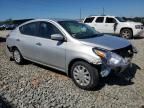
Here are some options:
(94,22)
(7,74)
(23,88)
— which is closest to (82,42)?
(23,88)

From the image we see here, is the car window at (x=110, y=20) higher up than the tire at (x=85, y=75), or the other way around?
the car window at (x=110, y=20)

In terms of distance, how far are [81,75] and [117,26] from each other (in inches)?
478

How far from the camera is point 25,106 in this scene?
457 centimetres

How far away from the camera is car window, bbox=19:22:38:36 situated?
6.89 m

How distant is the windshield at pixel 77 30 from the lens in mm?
5934

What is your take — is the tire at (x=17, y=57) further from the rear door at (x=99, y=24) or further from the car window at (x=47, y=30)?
the rear door at (x=99, y=24)

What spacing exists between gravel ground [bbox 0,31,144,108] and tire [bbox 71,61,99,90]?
0.14 m

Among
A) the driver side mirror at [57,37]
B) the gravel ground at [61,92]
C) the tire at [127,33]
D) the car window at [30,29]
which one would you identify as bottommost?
the gravel ground at [61,92]

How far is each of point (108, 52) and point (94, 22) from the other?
42.6 ft

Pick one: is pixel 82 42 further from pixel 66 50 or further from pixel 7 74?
pixel 7 74

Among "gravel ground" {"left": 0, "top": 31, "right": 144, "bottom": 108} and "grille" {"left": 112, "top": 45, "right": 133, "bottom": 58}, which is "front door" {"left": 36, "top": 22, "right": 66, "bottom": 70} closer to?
"gravel ground" {"left": 0, "top": 31, "right": 144, "bottom": 108}

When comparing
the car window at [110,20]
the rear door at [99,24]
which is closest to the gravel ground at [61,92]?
the car window at [110,20]

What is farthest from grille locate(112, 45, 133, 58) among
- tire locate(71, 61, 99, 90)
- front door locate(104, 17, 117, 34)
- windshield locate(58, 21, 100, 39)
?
front door locate(104, 17, 117, 34)

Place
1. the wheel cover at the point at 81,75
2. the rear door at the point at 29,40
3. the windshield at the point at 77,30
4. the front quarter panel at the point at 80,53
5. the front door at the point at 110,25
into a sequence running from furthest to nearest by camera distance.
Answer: the front door at the point at 110,25 → the rear door at the point at 29,40 → the windshield at the point at 77,30 → the wheel cover at the point at 81,75 → the front quarter panel at the point at 80,53
